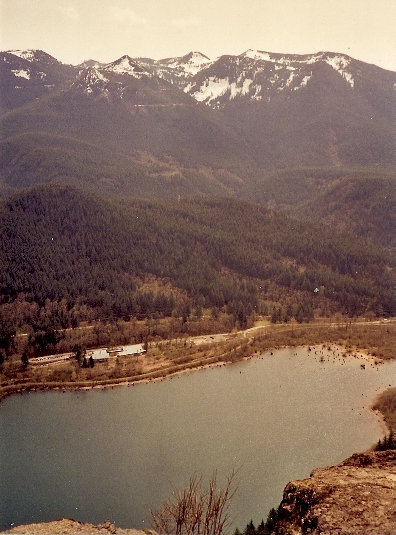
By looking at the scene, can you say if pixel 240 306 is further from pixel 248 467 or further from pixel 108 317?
pixel 248 467

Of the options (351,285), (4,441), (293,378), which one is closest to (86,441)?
(4,441)

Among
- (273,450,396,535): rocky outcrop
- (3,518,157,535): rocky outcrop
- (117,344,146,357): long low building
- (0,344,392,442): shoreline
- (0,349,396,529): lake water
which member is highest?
(273,450,396,535): rocky outcrop

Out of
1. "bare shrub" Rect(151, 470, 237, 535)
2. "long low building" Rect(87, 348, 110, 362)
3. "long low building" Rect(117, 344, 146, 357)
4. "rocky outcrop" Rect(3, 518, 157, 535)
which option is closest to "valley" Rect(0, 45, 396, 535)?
"long low building" Rect(117, 344, 146, 357)

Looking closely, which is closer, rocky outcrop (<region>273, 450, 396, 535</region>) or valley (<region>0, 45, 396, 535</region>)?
rocky outcrop (<region>273, 450, 396, 535</region>)

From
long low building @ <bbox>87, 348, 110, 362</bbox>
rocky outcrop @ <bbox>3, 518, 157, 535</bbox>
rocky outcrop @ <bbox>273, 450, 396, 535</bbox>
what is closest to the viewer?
rocky outcrop @ <bbox>273, 450, 396, 535</bbox>

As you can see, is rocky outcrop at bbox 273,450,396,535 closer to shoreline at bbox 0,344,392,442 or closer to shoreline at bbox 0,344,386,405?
shoreline at bbox 0,344,392,442

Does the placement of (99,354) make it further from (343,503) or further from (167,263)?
(343,503)
